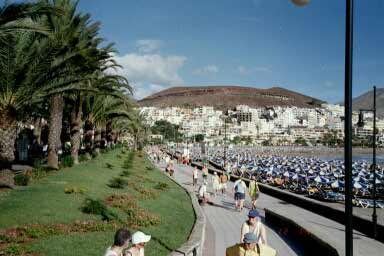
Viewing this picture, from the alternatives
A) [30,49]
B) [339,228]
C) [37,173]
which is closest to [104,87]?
[37,173]

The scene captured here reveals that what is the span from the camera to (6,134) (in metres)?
12.7

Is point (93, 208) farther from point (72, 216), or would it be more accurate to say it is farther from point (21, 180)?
point (21, 180)

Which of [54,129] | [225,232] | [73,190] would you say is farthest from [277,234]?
[54,129]

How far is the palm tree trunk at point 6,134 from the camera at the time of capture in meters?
12.7

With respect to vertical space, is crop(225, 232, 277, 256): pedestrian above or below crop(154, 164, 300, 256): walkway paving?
above

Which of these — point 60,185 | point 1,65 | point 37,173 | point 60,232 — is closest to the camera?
point 60,232

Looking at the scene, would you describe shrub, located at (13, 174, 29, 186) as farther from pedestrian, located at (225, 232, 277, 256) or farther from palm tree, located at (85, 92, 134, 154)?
palm tree, located at (85, 92, 134, 154)

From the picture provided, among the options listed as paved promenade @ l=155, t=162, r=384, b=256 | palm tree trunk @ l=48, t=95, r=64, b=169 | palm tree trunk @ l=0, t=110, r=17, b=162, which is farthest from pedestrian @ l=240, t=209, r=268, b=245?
palm tree trunk @ l=48, t=95, r=64, b=169

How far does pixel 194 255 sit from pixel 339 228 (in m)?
6.68

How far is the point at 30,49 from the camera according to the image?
1302cm

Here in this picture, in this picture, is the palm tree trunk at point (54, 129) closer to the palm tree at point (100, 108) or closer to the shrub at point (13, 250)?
the palm tree at point (100, 108)

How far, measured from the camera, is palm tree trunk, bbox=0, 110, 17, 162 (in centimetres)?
1267

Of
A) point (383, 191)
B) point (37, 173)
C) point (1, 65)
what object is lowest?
point (383, 191)

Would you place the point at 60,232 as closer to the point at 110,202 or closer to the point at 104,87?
the point at 110,202
